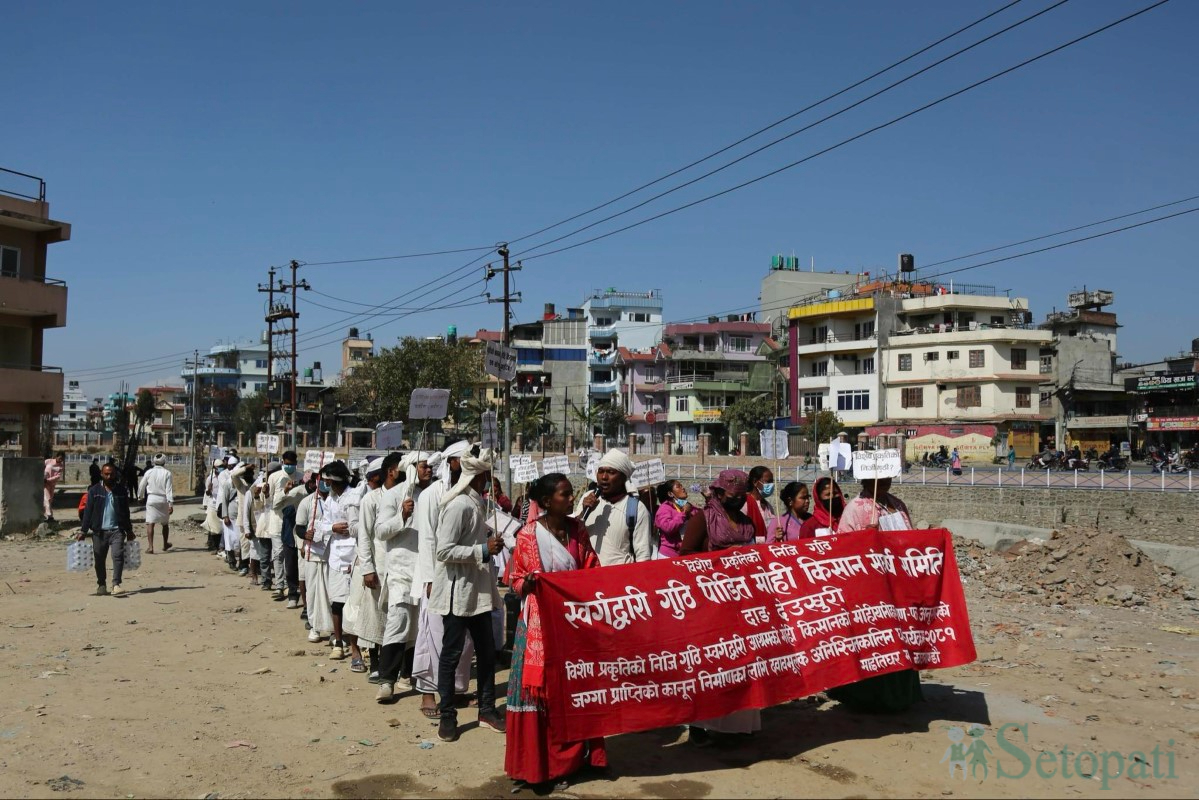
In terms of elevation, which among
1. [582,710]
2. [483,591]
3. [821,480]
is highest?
[821,480]

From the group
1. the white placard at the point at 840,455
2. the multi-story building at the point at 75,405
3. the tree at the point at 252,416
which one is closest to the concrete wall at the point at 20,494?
the white placard at the point at 840,455

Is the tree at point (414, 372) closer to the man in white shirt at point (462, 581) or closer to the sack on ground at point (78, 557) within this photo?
the sack on ground at point (78, 557)

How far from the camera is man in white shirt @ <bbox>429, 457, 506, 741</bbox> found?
6340mm

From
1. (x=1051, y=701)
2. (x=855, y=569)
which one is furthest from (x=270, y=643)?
(x=1051, y=701)

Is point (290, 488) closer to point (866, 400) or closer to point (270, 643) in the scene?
point (270, 643)

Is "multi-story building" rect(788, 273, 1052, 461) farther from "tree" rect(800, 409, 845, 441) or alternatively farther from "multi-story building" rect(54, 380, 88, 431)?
"multi-story building" rect(54, 380, 88, 431)

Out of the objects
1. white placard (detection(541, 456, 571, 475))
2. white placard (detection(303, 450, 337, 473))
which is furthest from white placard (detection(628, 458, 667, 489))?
white placard (detection(541, 456, 571, 475))

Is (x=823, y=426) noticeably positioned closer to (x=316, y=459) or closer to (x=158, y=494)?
(x=158, y=494)

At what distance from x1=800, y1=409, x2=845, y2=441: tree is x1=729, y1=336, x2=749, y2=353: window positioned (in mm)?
13533

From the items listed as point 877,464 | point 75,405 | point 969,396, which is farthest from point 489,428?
point 75,405

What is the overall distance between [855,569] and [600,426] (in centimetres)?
6872

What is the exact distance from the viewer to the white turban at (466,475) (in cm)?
645

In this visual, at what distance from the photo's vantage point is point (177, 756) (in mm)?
6078

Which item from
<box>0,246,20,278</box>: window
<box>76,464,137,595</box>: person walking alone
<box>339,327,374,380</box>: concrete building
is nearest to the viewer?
<box>76,464,137,595</box>: person walking alone
